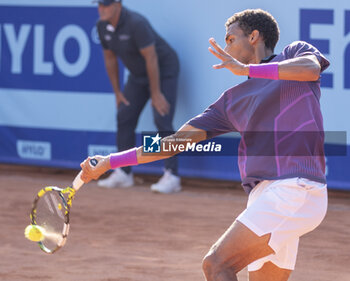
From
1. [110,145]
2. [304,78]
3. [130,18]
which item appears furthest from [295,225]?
[110,145]

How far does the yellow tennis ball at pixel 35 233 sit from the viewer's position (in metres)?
3.97

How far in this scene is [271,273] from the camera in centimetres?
352

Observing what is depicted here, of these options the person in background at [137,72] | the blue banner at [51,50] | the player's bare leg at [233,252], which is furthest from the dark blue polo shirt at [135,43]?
the player's bare leg at [233,252]

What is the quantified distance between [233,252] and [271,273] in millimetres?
416

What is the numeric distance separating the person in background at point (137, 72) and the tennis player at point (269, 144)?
4163mm

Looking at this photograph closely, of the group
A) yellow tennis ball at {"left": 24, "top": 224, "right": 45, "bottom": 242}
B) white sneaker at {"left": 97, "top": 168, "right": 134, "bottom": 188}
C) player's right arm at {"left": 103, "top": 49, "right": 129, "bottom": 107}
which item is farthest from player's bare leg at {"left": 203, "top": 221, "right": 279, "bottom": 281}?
white sneaker at {"left": 97, "top": 168, "right": 134, "bottom": 188}

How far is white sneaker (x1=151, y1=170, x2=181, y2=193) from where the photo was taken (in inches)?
316

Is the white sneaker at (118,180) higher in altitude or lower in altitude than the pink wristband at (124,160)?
lower

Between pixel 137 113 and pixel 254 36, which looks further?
pixel 137 113

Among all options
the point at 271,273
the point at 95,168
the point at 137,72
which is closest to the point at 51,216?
the point at 95,168

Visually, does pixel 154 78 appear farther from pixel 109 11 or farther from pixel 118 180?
pixel 118 180

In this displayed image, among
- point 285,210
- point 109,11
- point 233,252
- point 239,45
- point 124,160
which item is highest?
point 239,45

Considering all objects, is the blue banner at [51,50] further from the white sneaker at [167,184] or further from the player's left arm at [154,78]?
the white sneaker at [167,184]

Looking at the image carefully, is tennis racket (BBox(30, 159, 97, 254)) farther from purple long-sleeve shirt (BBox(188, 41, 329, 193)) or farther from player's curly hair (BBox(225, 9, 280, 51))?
player's curly hair (BBox(225, 9, 280, 51))
